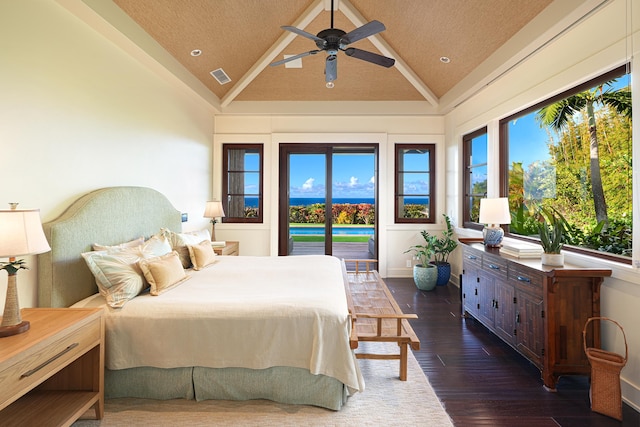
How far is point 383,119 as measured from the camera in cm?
559

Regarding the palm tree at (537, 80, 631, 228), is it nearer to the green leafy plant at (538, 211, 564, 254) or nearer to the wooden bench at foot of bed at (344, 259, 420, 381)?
the green leafy plant at (538, 211, 564, 254)

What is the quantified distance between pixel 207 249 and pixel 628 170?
370 centimetres

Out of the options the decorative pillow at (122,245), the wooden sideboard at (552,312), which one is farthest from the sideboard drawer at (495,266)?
the decorative pillow at (122,245)

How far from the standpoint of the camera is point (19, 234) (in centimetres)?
154

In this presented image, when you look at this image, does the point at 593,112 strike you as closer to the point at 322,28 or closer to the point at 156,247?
the point at 322,28

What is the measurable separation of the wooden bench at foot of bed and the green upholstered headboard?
6.75ft

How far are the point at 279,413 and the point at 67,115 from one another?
268cm

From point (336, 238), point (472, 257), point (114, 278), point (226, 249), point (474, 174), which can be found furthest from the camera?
point (336, 238)

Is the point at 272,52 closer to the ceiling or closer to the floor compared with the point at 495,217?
closer to the ceiling

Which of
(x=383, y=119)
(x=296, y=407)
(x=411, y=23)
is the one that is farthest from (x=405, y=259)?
(x=296, y=407)

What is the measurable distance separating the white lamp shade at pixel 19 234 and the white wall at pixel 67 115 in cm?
69

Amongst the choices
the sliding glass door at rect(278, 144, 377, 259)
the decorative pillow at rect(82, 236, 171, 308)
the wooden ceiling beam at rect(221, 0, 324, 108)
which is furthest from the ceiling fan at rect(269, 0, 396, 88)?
the sliding glass door at rect(278, 144, 377, 259)

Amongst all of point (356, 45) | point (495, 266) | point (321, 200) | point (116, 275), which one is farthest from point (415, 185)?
point (116, 275)

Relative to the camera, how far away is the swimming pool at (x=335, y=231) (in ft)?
20.2
